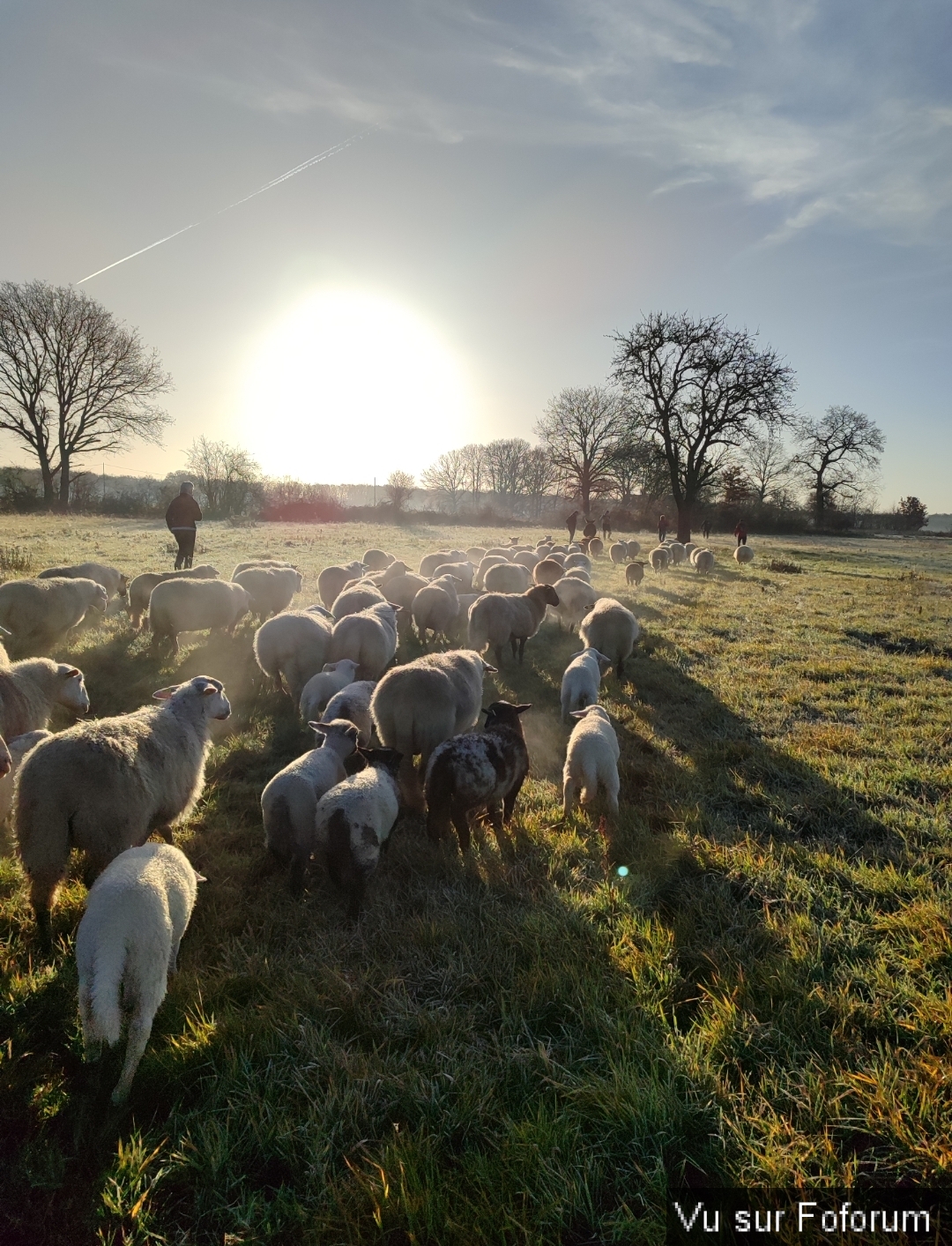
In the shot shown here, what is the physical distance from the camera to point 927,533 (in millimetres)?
63438

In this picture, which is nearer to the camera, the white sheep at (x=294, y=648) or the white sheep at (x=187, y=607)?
the white sheep at (x=294, y=648)

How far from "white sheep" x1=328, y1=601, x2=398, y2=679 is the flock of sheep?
2 centimetres

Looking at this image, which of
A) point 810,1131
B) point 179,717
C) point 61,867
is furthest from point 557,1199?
point 179,717

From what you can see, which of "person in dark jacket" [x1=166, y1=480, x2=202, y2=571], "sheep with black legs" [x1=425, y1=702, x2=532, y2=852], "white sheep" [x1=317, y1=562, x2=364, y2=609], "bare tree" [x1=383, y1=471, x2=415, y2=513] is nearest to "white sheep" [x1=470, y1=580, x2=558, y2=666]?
"sheep with black legs" [x1=425, y1=702, x2=532, y2=852]

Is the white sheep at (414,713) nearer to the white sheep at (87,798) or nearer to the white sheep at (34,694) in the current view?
the white sheep at (87,798)

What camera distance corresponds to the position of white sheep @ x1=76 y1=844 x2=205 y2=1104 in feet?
7.79

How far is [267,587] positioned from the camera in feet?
38.3

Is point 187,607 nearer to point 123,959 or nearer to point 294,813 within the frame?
point 294,813

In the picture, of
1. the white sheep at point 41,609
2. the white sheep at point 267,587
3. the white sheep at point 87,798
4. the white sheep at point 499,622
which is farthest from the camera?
the white sheep at point 267,587

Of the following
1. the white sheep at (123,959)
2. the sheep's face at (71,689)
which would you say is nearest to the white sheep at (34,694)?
the sheep's face at (71,689)

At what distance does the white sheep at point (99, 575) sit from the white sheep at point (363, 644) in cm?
666

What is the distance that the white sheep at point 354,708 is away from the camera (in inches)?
231

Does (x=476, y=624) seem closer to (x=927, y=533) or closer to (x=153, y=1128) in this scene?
(x=153, y=1128)

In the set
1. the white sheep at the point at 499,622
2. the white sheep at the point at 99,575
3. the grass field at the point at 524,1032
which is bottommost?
the grass field at the point at 524,1032
